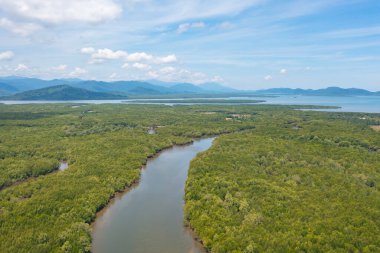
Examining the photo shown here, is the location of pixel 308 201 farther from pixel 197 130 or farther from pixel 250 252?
pixel 197 130

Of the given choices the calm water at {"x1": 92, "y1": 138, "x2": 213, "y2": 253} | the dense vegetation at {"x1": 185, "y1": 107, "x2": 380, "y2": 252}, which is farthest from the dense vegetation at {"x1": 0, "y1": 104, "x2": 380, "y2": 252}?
the calm water at {"x1": 92, "y1": 138, "x2": 213, "y2": 253}

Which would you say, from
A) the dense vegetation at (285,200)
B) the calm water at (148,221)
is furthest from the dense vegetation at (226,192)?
the calm water at (148,221)

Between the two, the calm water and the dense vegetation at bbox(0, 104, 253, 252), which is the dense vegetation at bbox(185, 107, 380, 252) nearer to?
the calm water

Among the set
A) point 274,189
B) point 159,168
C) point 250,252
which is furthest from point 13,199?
point 274,189

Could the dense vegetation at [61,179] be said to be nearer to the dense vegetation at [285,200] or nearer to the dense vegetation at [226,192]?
the dense vegetation at [226,192]

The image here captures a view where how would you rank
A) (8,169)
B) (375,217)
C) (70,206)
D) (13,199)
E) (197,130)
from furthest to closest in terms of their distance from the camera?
(197,130), (8,169), (13,199), (70,206), (375,217)

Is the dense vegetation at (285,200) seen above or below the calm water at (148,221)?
above
